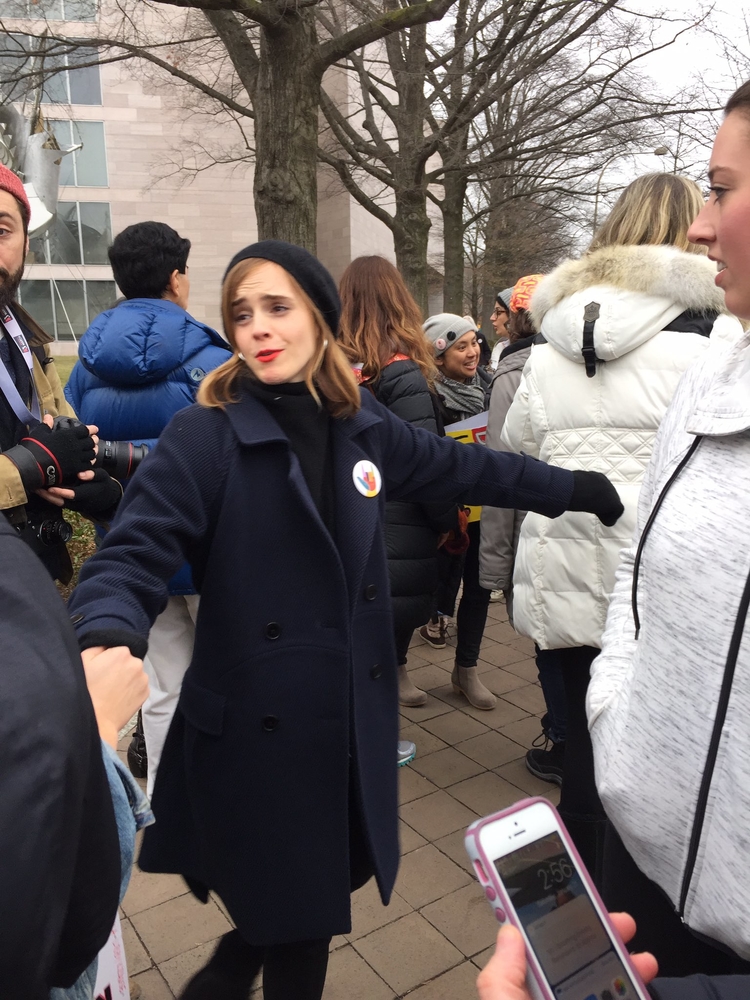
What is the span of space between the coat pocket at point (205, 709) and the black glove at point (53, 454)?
0.74 m

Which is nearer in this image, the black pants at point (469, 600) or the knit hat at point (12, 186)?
the knit hat at point (12, 186)

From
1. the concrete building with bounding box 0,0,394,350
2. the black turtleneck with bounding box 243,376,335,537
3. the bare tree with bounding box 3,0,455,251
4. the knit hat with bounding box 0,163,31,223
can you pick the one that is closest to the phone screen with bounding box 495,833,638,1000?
the black turtleneck with bounding box 243,376,335,537

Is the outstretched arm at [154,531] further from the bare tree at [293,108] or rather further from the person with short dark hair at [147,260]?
the bare tree at [293,108]

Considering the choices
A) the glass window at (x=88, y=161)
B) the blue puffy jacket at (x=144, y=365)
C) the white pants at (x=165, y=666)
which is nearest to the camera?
the blue puffy jacket at (x=144, y=365)

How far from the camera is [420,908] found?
103 inches

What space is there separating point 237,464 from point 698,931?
4.00ft

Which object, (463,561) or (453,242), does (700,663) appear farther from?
(453,242)

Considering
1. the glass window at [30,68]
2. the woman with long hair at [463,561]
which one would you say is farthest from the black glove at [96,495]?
the glass window at [30,68]

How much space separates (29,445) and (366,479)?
3.11ft

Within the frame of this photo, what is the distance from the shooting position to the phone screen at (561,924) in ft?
2.91

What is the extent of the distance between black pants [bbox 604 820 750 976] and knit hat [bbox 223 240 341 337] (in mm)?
1377

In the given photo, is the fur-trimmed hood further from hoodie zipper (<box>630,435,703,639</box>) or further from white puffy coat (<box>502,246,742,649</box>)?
hoodie zipper (<box>630,435,703,639</box>)

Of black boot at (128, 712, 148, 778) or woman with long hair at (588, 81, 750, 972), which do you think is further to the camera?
black boot at (128, 712, 148, 778)

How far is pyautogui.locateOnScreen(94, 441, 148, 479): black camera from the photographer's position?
103 inches
